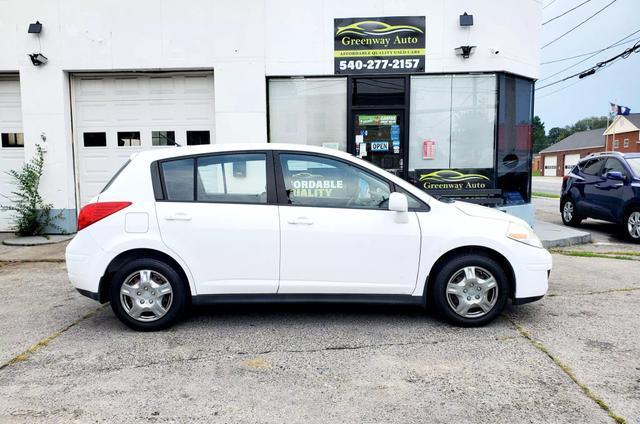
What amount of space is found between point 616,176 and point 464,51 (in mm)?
4016

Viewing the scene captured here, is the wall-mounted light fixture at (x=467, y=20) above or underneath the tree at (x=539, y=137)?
underneath

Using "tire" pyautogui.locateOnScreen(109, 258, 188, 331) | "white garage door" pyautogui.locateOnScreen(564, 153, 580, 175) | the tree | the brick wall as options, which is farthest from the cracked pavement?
the tree

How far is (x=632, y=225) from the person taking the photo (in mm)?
9164

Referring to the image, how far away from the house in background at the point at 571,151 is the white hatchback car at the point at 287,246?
64.3m

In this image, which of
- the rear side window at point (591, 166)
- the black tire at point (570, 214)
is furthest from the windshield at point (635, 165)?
the black tire at point (570, 214)

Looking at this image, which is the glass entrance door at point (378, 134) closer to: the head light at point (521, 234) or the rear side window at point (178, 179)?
the head light at point (521, 234)

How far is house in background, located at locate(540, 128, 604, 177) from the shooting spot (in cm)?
6481

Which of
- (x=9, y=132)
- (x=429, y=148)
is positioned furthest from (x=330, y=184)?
(x=9, y=132)

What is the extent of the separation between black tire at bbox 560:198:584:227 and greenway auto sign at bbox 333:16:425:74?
508 cm

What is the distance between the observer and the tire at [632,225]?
29.7 feet

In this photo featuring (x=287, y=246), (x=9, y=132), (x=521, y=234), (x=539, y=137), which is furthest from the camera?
(x=539, y=137)

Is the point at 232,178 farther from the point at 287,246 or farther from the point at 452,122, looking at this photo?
the point at 452,122

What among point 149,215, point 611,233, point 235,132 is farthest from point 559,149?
point 149,215

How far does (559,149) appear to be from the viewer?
241ft
